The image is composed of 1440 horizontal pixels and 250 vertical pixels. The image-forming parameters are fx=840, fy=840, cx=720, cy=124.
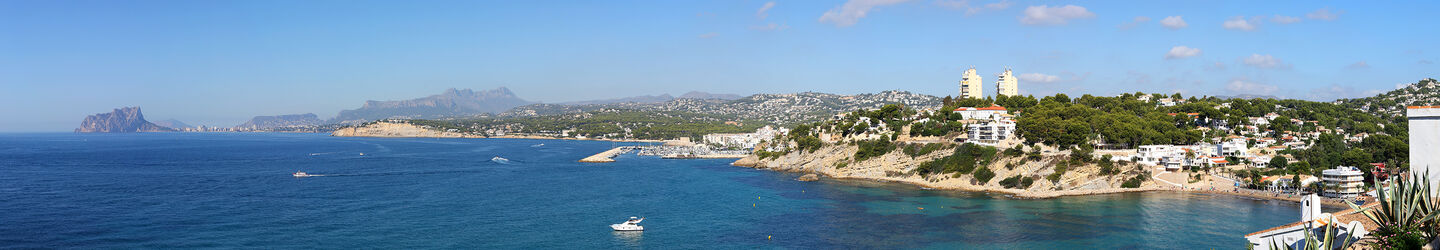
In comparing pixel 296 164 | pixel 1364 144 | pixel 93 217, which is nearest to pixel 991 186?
pixel 1364 144

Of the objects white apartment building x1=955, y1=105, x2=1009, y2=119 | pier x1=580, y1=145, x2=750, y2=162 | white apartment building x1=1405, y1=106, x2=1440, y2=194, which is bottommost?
pier x1=580, y1=145, x2=750, y2=162

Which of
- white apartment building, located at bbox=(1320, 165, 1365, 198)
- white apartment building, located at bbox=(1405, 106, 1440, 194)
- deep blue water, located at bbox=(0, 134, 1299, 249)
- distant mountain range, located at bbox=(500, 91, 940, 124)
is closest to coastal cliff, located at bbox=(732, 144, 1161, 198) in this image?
deep blue water, located at bbox=(0, 134, 1299, 249)

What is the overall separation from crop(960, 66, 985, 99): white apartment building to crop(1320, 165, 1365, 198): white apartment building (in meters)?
42.8

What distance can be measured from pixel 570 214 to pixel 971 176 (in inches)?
844

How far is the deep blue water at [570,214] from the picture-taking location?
84.8ft

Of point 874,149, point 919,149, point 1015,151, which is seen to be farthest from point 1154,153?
point 874,149

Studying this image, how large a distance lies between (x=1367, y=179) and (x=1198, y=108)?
17.3 metres

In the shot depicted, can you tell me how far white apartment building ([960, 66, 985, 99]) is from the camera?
258ft

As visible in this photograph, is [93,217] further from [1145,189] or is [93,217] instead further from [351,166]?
[1145,189]

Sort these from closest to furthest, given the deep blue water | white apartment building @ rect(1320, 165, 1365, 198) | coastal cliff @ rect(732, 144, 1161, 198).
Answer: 1. the deep blue water
2. white apartment building @ rect(1320, 165, 1365, 198)
3. coastal cliff @ rect(732, 144, 1161, 198)

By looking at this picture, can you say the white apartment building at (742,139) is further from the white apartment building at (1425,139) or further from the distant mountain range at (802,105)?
the white apartment building at (1425,139)

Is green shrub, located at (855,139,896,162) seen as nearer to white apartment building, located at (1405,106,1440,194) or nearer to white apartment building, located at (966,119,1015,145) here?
white apartment building, located at (966,119,1015,145)

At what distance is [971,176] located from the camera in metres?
43.2

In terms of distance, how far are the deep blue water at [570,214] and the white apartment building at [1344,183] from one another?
3857 mm
